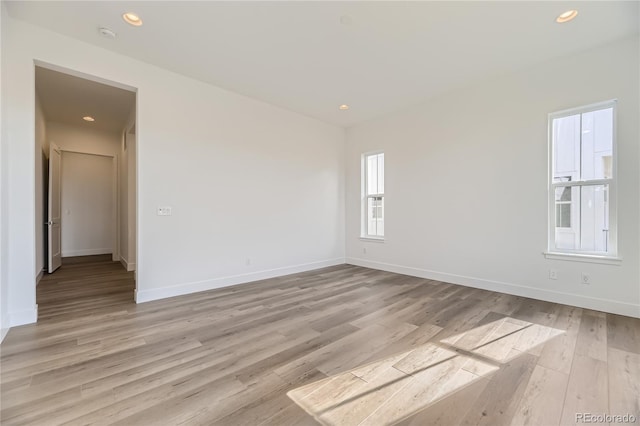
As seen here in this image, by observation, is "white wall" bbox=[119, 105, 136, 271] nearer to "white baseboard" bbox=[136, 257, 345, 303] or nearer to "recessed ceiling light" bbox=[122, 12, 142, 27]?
"white baseboard" bbox=[136, 257, 345, 303]

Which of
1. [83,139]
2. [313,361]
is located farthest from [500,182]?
[83,139]

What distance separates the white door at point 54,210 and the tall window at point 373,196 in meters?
5.94

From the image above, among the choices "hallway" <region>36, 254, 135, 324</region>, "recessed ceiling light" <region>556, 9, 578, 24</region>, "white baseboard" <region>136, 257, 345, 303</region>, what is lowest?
"hallway" <region>36, 254, 135, 324</region>

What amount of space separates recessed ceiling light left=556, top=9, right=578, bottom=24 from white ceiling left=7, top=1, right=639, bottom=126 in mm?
63

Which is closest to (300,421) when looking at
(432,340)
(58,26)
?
(432,340)

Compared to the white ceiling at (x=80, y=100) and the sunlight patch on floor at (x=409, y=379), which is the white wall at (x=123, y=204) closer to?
the white ceiling at (x=80, y=100)

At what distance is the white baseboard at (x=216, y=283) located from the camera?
3471 millimetres

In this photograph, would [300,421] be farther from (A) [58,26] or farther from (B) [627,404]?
(A) [58,26]

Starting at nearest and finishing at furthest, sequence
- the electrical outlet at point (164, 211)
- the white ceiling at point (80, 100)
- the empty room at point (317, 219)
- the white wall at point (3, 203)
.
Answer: the empty room at point (317, 219)
the white wall at point (3, 203)
the electrical outlet at point (164, 211)
the white ceiling at point (80, 100)

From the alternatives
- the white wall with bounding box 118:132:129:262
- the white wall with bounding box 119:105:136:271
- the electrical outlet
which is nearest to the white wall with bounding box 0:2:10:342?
the electrical outlet

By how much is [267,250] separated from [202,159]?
71.9 inches

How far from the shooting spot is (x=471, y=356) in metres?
2.15

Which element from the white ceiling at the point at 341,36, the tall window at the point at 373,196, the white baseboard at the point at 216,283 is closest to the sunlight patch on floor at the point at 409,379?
the white baseboard at the point at 216,283

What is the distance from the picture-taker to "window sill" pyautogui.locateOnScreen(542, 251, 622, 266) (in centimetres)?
302
